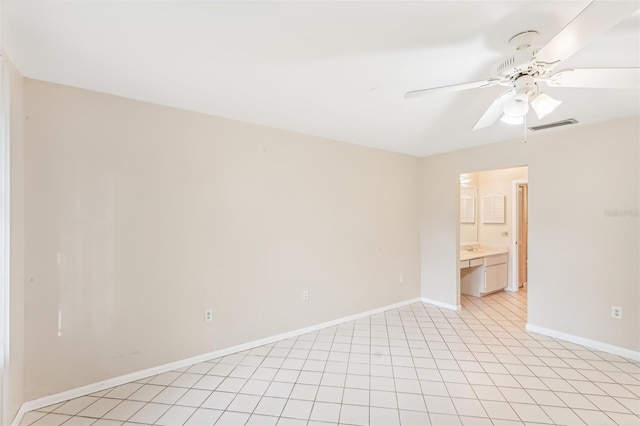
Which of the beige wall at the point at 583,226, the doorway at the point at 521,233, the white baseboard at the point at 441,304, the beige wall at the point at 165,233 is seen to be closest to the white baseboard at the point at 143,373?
the beige wall at the point at 165,233

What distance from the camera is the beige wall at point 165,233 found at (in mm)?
2150

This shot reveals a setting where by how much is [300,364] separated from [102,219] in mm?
2082

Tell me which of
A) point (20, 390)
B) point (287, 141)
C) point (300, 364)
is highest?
point (287, 141)

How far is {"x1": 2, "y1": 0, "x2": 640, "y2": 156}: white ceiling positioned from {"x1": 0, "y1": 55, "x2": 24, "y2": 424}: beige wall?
0.21 metres

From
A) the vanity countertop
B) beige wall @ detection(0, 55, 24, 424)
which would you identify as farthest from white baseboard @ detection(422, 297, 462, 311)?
beige wall @ detection(0, 55, 24, 424)

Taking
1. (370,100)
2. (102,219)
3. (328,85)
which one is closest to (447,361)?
(370,100)

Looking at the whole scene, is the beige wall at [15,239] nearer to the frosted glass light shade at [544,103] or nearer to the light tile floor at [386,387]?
the light tile floor at [386,387]

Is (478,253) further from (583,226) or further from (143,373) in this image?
(143,373)

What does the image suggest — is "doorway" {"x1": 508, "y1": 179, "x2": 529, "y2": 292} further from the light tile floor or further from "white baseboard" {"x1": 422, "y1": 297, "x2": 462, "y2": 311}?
the light tile floor

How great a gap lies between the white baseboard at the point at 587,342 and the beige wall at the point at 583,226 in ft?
0.14

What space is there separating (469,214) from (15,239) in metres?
6.09

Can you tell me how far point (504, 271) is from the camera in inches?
207

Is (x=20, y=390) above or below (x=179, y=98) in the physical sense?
below

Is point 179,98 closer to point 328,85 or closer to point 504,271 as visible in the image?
point 328,85
